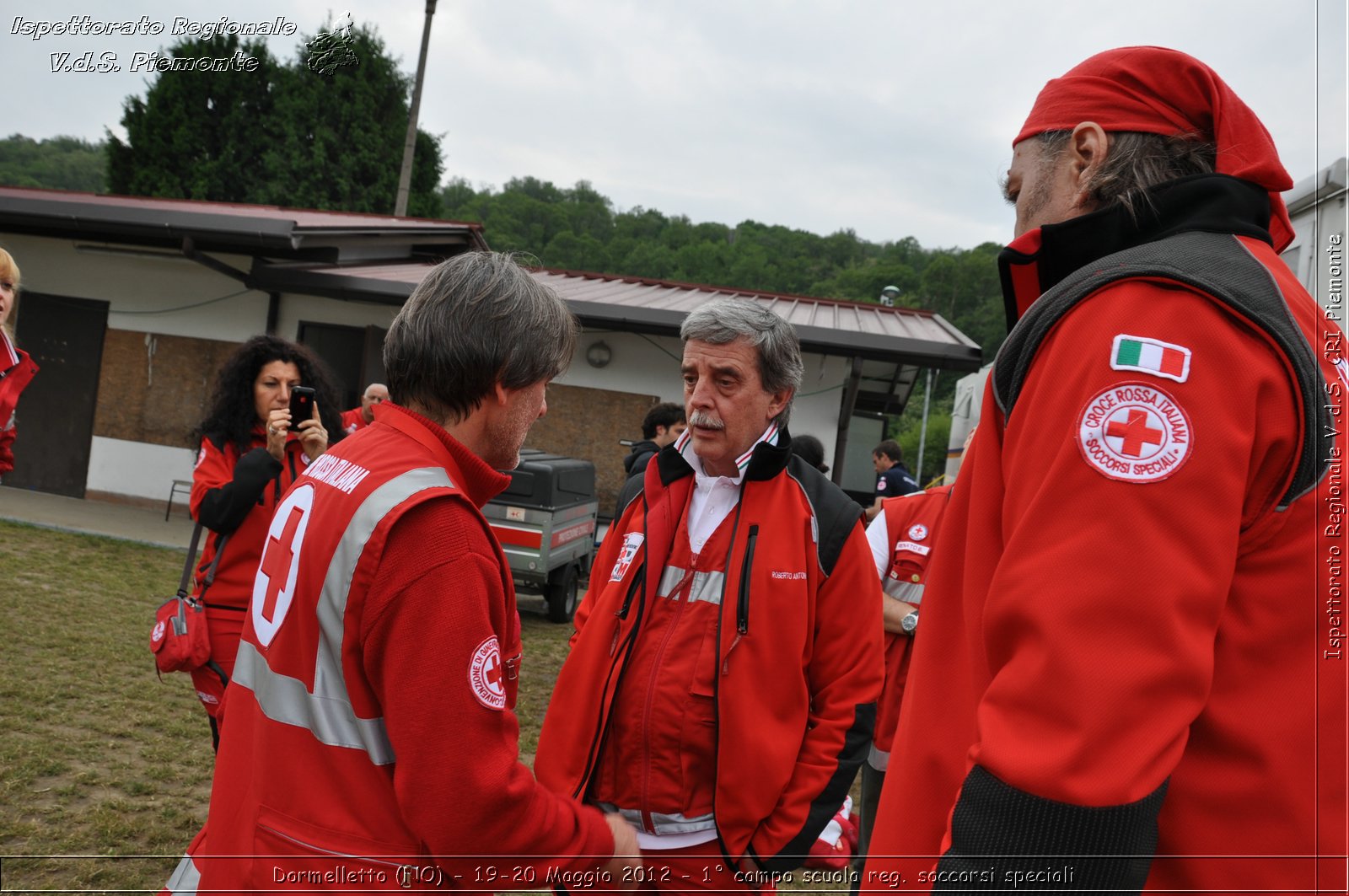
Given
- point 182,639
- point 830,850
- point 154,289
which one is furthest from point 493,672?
point 154,289

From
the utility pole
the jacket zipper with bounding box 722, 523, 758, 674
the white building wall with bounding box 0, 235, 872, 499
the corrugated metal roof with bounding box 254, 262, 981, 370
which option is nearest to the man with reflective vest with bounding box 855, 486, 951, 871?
the jacket zipper with bounding box 722, 523, 758, 674

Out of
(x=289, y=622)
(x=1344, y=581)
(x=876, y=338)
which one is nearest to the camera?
(x=1344, y=581)

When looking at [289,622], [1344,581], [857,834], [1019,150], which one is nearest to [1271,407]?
[1344,581]

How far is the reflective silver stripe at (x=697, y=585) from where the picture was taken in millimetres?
2473

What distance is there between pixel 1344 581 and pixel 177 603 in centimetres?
351

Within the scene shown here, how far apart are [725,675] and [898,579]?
1.85m

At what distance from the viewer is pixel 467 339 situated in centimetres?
178

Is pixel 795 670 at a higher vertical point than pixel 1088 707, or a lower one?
lower

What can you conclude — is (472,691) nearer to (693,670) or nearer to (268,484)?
(693,670)

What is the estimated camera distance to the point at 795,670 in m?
2.44

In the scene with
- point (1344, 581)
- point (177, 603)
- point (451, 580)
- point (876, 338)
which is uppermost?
point (876, 338)

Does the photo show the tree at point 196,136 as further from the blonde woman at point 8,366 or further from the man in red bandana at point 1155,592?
the man in red bandana at point 1155,592

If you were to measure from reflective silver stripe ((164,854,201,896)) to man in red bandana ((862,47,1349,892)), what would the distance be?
1486 millimetres

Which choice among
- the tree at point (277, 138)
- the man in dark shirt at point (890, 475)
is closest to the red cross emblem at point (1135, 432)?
the man in dark shirt at point (890, 475)
